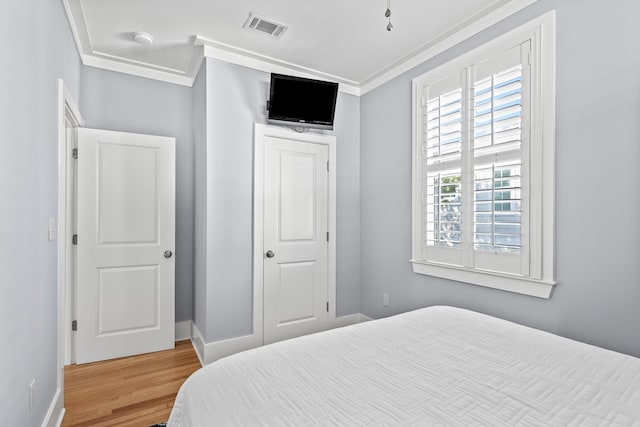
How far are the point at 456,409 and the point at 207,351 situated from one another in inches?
89.7

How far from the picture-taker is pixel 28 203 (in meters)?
1.48

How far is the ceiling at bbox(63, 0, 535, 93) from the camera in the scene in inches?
87.6

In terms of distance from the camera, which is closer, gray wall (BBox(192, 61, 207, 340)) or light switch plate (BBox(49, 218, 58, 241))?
light switch plate (BBox(49, 218, 58, 241))

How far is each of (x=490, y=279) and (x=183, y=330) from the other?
2838 mm

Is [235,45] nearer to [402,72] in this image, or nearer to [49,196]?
[402,72]

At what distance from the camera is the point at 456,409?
96 centimetres

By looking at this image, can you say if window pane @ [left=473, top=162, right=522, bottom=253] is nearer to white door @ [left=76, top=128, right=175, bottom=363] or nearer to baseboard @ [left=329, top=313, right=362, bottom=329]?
baseboard @ [left=329, top=313, right=362, bottom=329]

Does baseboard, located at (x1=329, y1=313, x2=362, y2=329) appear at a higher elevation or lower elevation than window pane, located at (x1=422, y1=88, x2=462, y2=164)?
lower

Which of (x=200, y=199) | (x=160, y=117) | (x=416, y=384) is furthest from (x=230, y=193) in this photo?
(x=416, y=384)

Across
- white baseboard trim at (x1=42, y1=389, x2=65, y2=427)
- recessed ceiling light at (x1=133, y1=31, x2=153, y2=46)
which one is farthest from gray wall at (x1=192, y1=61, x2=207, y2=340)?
white baseboard trim at (x1=42, y1=389, x2=65, y2=427)

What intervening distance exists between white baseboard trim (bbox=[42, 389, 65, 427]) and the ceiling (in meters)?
2.45

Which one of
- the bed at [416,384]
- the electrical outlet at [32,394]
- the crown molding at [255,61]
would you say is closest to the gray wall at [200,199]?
the crown molding at [255,61]

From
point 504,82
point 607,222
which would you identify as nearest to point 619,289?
point 607,222

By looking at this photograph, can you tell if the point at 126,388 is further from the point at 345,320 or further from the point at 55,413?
the point at 345,320
